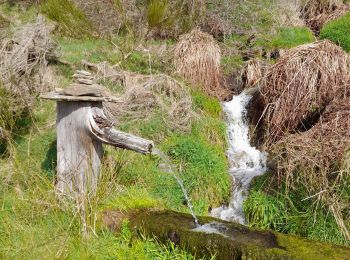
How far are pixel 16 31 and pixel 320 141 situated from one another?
5.25m

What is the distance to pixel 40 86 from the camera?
645 centimetres

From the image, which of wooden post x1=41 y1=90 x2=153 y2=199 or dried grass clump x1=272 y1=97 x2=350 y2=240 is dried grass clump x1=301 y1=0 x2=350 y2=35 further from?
wooden post x1=41 y1=90 x2=153 y2=199

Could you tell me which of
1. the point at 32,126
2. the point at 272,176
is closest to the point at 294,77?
the point at 272,176

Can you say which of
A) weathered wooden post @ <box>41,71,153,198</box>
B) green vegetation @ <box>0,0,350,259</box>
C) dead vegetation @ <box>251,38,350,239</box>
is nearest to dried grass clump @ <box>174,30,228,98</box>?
green vegetation @ <box>0,0,350,259</box>

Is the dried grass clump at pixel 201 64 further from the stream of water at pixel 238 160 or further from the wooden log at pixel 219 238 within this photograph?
the wooden log at pixel 219 238

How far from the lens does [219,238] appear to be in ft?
10.5

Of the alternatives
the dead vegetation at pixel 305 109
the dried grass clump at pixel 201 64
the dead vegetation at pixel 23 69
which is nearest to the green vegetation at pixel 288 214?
the dead vegetation at pixel 305 109

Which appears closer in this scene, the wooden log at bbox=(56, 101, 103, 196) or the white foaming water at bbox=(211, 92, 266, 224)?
the wooden log at bbox=(56, 101, 103, 196)

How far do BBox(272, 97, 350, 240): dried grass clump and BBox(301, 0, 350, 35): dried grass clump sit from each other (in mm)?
5526

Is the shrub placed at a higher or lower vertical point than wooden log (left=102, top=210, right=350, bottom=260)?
higher

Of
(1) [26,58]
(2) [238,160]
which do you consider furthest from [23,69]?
(2) [238,160]

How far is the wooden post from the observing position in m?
4.22

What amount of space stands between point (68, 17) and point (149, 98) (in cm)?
246

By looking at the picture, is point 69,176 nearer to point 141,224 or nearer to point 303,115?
point 141,224
